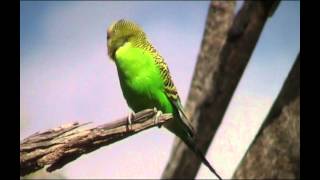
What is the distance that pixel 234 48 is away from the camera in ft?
14.4

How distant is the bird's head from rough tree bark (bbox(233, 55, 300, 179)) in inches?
82.8

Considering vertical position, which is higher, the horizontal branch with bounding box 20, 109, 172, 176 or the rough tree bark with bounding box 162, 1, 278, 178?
the horizontal branch with bounding box 20, 109, 172, 176

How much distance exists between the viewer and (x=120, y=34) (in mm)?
1942

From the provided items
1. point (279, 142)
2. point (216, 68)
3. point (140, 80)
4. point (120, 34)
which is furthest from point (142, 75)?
point (216, 68)

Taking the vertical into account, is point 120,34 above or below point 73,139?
above

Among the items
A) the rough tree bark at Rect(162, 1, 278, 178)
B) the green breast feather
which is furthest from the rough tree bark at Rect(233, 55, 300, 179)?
the green breast feather

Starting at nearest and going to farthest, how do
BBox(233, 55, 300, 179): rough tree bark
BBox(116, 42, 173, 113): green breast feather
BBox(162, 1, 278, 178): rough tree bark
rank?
BBox(116, 42, 173, 113): green breast feather
BBox(233, 55, 300, 179): rough tree bark
BBox(162, 1, 278, 178): rough tree bark

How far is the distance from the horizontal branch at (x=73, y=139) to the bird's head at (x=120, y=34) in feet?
0.95

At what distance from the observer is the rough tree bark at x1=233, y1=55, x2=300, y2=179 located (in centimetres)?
376

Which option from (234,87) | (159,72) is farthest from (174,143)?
(159,72)

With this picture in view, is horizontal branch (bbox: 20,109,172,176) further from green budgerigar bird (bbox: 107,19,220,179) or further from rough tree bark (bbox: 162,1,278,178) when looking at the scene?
rough tree bark (bbox: 162,1,278,178)

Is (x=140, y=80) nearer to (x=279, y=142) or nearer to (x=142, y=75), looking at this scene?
(x=142, y=75)

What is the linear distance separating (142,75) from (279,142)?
1938mm
